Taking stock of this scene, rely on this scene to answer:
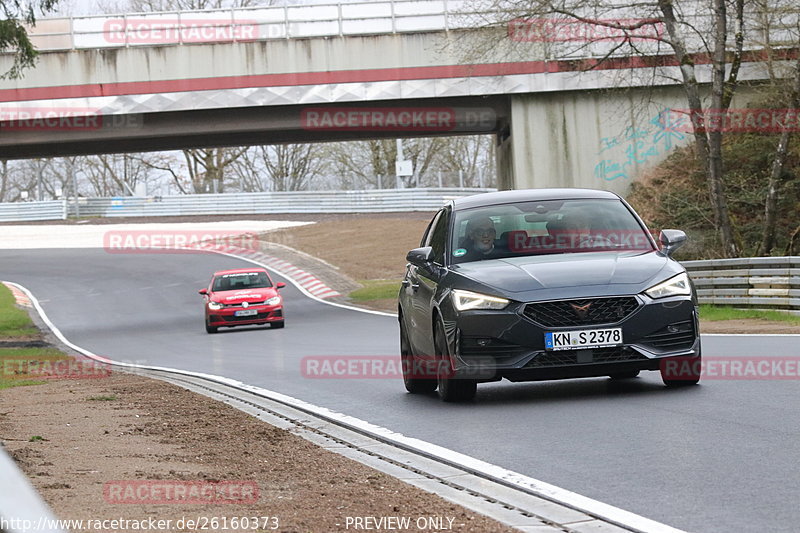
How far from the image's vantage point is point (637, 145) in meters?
37.8

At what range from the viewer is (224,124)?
38156mm

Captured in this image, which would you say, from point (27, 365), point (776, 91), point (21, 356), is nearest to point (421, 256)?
point (27, 365)

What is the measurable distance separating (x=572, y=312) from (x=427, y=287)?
1729mm

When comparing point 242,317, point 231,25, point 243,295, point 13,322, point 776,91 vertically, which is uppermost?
point 231,25

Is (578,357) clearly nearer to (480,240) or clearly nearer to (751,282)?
(480,240)

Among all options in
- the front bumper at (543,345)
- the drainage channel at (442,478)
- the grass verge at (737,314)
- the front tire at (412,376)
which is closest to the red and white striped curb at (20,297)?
the grass verge at (737,314)

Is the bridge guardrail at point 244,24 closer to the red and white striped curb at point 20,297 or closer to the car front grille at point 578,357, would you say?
the red and white striped curb at point 20,297

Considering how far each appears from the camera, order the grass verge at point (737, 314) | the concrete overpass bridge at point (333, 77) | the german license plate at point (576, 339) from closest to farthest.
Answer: the german license plate at point (576, 339)
the grass verge at point (737, 314)
the concrete overpass bridge at point (333, 77)

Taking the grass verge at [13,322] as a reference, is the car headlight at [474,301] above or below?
above

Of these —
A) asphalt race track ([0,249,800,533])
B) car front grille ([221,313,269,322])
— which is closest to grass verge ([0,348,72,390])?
asphalt race track ([0,249,800,533])

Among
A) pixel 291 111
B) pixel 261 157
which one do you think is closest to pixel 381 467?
pixel 291 111

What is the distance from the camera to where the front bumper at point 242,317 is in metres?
29.7

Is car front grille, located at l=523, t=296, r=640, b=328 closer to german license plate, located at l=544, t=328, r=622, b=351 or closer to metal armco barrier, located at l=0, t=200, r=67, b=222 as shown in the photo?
german license plate, located at l=544, t=328, r=622, b=351

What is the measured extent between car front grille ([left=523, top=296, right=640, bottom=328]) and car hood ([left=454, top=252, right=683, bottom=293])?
0.46ft
